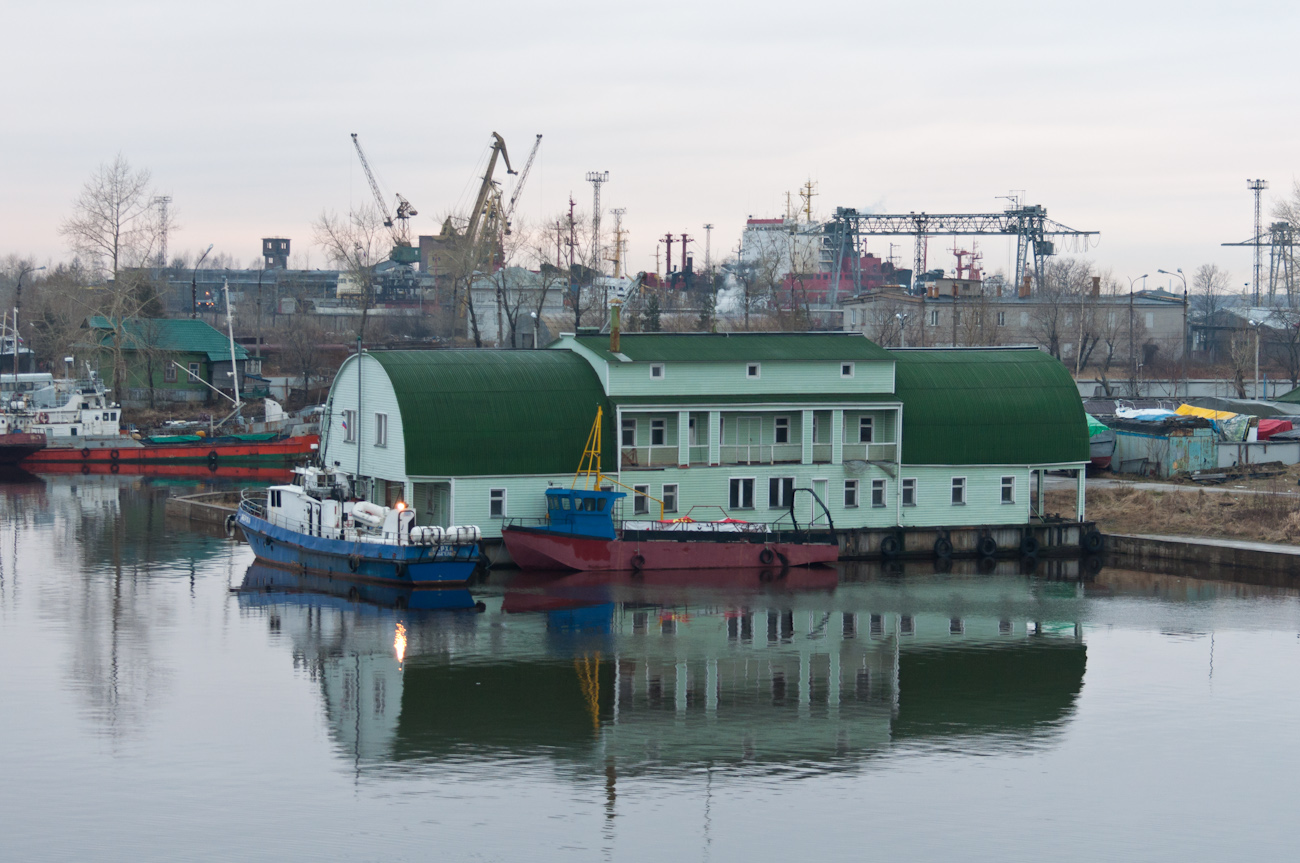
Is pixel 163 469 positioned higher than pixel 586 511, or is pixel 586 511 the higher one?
pixel 586 511

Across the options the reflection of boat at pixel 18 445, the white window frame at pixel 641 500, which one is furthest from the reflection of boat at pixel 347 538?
the reflection of boat at pixel 18 445

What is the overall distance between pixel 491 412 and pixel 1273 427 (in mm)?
43385

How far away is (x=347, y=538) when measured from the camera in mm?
45688

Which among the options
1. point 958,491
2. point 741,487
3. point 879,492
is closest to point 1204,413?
point 958,491

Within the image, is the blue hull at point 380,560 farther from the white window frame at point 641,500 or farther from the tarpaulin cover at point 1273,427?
the tarpaulin cover at point 1273,427

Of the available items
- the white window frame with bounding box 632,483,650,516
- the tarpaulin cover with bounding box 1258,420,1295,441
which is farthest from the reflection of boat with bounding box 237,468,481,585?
the tarpaulin cover with bounding box 1258,420,1295,441

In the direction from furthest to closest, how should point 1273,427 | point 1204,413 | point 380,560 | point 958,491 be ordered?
point 1204,413, point 1273,427, point 958,491, point 380,560

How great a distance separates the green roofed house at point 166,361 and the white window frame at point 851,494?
197ft

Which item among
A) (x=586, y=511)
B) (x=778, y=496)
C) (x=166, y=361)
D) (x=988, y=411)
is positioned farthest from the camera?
(x=166, y=361)

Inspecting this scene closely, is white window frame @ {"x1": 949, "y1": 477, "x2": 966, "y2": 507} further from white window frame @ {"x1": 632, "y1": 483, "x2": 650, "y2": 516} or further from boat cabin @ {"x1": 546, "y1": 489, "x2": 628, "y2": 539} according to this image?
boat cabin @ {"x1": 546, "y1": 489, "x2": 628, "y2": 539}

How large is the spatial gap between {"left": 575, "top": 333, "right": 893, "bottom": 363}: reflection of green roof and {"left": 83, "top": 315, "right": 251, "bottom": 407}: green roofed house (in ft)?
183

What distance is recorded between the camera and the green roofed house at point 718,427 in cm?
4822

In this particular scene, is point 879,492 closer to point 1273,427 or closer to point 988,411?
point 988,411

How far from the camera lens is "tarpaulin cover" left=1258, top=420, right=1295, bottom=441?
70938 millimetres
